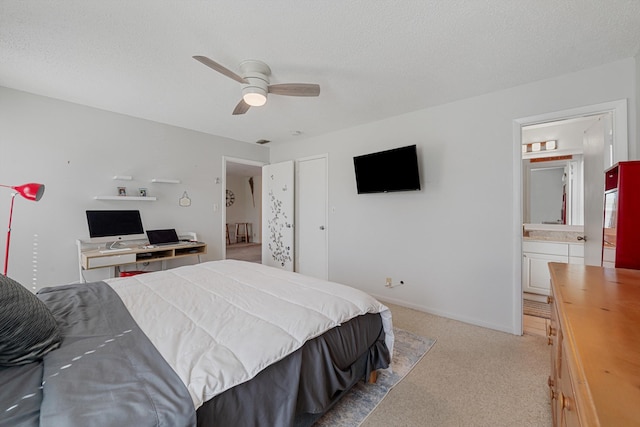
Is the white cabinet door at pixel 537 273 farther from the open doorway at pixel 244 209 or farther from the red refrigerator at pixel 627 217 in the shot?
the open doorway at pixel 244 209

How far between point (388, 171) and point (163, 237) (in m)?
3.06

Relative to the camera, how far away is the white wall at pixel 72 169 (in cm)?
264

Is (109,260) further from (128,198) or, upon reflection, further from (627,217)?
(627,217)

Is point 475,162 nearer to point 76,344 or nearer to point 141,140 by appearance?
point 76,344

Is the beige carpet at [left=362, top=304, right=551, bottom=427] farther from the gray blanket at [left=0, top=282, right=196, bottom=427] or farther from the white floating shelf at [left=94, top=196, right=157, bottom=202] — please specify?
the white floating shelf at [left=94, top=196, right=157, bottom=202]

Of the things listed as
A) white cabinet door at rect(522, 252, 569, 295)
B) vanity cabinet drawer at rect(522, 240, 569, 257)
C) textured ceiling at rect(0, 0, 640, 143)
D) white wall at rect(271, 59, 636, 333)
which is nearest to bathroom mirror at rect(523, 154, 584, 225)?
vanity cabinet drawer at rect(522, 240, 569, 257)

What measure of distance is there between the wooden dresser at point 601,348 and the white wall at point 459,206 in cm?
150

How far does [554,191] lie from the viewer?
150 inches

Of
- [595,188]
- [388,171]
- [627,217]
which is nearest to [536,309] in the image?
[595,188]

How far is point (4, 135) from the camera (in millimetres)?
2574

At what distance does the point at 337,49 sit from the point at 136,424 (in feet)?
7.50

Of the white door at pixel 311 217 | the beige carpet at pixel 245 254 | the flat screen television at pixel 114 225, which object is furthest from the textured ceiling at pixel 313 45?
the beige carpet at pixel 245 254

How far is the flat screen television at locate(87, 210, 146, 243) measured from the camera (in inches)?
118

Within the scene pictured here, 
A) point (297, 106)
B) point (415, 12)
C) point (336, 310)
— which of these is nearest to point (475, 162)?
point (415, 12)
